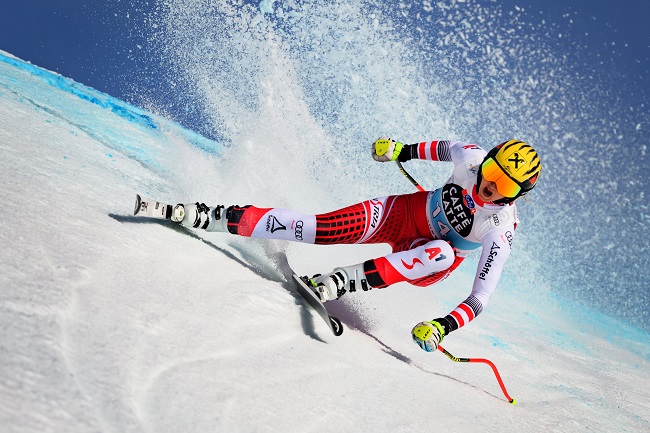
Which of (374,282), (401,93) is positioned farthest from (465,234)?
(401,93)

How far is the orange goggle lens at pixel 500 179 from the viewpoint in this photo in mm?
2689

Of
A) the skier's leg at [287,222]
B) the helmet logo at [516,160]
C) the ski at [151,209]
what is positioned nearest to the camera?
the ski at [151,209]

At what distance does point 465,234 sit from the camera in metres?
2.94

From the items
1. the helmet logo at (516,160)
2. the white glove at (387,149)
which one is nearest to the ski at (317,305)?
the white glove at (387,149)

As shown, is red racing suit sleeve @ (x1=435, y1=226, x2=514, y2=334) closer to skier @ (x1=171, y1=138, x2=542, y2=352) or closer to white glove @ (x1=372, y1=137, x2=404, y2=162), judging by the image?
skier @ (x1=171, y1=138, x2=542, y2=352)

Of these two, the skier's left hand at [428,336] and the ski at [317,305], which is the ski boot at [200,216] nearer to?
the ski at [317,305]

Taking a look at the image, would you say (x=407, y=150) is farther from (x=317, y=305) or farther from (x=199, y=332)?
(x=199, y=332)

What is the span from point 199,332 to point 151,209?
1054 mm

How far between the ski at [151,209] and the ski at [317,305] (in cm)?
76

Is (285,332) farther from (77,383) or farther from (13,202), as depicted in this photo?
(13,202)

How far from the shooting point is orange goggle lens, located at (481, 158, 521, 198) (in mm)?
2689

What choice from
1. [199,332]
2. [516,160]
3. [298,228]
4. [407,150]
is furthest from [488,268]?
[199,332]

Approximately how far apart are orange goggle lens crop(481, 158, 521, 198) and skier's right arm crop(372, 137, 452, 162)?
0.52 meters

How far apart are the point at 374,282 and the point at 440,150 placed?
0.99 metres
